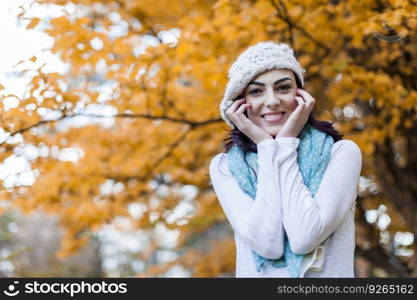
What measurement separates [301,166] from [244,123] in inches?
10.6

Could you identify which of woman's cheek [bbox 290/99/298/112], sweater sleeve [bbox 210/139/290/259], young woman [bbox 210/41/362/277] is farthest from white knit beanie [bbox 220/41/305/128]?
sweater sleeve [bbox 210/139/290/259]

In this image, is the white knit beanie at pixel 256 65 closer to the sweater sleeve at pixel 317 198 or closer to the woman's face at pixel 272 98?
the woman's face at pixel 272 98

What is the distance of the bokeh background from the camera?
11.3ft

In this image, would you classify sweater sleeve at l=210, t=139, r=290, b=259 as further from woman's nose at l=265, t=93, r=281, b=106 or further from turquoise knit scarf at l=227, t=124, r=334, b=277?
woman's nose at l=265, t=93, r=281, b=106

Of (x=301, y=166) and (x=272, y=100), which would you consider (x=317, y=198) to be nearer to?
(x=301, y=166)

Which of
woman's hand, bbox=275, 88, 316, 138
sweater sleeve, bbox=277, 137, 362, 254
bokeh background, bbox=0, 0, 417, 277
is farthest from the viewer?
bokeh background, bbox=0, 0, 417, 277

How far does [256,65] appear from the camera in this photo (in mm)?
1977

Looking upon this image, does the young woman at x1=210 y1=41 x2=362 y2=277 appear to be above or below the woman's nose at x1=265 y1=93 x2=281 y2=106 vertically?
below

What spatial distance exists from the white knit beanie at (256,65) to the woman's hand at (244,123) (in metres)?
0.05

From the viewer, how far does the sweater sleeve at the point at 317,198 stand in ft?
5.53

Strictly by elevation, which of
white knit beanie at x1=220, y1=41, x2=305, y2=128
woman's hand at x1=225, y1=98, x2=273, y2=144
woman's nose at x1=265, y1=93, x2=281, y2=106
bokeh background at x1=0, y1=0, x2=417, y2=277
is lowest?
bokeh background at x1=0, y1=0, x2=417, y2=277

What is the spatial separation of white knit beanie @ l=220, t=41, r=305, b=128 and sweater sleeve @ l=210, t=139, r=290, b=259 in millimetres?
267

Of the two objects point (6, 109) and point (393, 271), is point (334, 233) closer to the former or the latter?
point (6, 109)

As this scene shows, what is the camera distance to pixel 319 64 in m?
4.23
